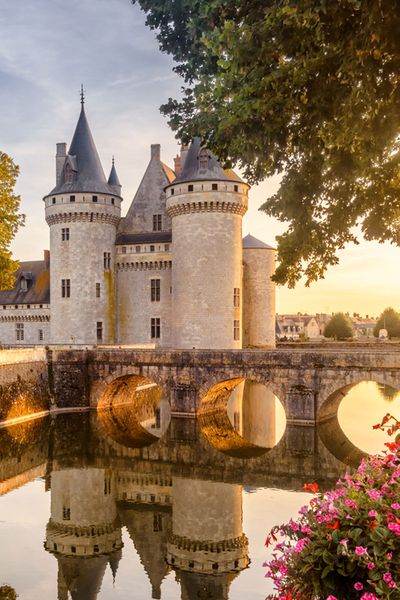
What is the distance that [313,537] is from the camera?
4.32 m

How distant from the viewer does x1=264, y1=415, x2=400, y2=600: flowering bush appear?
3.88m

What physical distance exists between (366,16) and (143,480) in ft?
44.1

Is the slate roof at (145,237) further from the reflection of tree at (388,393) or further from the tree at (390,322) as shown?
the tree at (390,322)

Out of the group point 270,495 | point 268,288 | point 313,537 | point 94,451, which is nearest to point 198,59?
point 313,537

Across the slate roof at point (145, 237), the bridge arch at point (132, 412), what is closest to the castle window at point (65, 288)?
the slate roof at point (145, 237)

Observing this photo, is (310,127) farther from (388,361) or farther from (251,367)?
(251,367)

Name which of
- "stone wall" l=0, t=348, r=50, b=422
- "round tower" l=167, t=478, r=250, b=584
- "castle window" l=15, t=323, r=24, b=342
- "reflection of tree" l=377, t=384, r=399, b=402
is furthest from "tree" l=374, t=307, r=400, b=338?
"round tower" l=167, t=478, r=250, b=584

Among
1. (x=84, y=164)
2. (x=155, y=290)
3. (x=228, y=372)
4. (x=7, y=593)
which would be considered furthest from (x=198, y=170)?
(x=7, y=593)

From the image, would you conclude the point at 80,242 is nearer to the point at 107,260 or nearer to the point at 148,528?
the point at 107,260

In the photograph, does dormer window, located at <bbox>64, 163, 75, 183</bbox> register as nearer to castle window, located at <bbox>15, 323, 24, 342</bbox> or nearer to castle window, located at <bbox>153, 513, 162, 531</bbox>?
castle window, located at <bbox>15, 323, 24, 342</bbox>

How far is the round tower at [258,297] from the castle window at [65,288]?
11134mm

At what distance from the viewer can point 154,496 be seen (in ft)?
48.7

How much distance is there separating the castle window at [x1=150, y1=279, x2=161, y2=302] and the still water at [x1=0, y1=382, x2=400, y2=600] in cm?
965

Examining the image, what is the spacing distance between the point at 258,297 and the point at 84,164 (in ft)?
44.0
